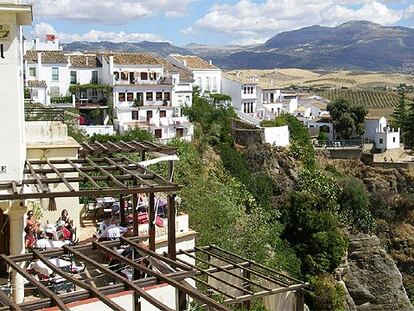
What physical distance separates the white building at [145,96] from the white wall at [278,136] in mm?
7114

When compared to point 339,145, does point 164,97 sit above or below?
above

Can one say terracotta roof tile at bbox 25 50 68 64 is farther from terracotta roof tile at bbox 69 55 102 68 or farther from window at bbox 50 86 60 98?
window at bbox 50 86 60 98

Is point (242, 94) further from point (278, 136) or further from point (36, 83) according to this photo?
point (36, 83)

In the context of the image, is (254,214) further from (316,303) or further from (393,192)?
(393,192)

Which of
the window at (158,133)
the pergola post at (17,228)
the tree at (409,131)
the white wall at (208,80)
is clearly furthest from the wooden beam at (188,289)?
the tree at (409,131)

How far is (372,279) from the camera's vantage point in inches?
1597

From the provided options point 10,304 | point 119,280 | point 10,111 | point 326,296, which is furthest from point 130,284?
point 326,296

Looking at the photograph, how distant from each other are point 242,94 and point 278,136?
866 cm

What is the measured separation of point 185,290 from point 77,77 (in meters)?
42.1

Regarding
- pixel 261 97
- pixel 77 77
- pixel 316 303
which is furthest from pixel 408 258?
pixel 77 77

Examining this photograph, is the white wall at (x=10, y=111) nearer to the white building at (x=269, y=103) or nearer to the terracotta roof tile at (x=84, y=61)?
the terracotta roof tile at (x=84, y=61)

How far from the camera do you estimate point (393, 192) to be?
175 feet

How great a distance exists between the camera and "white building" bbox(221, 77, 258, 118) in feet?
193

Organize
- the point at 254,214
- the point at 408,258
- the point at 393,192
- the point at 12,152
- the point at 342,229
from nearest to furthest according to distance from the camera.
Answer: the point at 12,152 → the point at 254,214 → the point at 342,229 → the point at 408,258 → the point at 393,192
